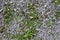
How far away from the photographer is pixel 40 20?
4.98m

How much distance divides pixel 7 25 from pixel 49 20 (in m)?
1.14

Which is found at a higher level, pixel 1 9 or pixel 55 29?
pixel 1 9

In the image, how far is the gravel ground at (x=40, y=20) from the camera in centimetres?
469

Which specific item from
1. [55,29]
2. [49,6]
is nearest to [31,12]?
[49,6]

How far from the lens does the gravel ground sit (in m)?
4.69

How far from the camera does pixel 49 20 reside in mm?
4953

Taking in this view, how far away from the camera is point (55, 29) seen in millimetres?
4754

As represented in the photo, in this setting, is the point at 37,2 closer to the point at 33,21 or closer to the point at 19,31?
the point at 33,21

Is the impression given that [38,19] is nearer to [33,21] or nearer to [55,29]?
[33,21]

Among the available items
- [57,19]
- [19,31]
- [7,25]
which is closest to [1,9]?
[7,25]

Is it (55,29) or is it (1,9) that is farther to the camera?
(1,9)

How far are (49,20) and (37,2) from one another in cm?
72

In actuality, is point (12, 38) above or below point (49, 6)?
below

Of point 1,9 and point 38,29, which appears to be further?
point 1,9
